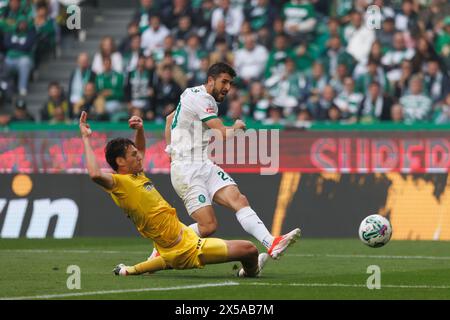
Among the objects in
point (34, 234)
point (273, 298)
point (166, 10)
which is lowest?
point (34, 234)

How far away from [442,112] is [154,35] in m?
6.67

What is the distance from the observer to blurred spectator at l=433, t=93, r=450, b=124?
2095 centimetres

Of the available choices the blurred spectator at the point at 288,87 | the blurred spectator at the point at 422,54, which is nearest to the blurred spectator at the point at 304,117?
the blurred spectator at the point at 288,87

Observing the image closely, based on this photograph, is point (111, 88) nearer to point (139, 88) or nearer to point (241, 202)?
point (139, 88)

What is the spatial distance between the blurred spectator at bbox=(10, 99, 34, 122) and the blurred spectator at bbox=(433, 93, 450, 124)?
7.53m

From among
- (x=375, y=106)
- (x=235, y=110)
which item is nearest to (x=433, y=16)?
(x=375, y=106)

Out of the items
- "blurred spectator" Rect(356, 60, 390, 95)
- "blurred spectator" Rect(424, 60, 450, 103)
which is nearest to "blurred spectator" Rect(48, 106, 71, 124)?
"blurred spectator" Rect(356, 60, 390, 95)

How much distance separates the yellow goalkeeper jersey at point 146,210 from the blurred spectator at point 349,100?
395 inches

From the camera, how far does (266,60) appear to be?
23.5 metres

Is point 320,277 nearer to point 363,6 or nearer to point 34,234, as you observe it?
point 34,234

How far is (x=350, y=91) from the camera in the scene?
22047 millimetres

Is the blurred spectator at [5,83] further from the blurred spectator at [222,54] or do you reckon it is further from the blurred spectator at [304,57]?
the blurred spectator at [304,57]

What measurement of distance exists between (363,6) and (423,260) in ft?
33.5
